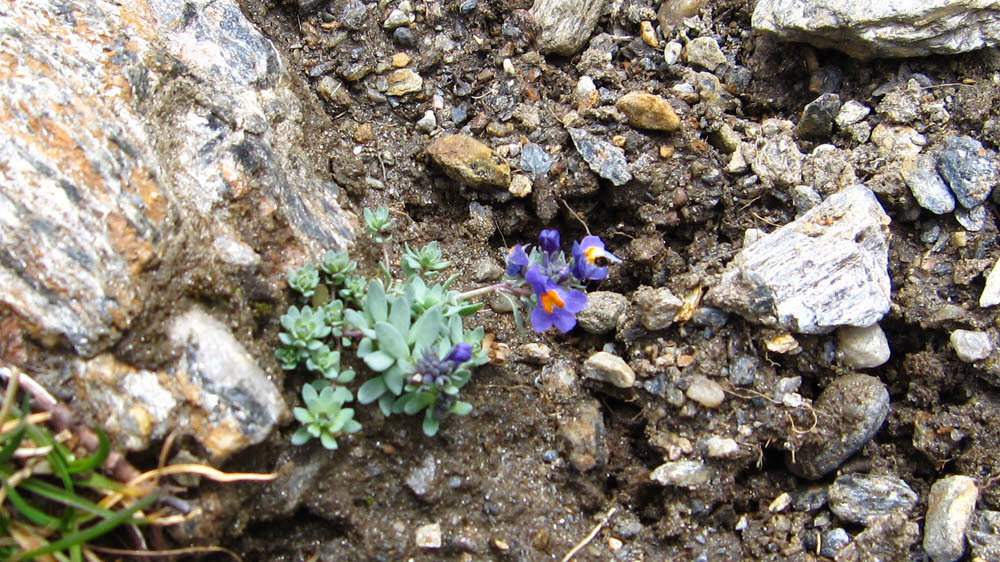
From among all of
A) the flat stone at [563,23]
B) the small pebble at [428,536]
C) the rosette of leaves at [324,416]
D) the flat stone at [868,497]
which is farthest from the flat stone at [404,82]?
the flat stone at [868,497]

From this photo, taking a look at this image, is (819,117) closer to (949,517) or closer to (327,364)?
(949,517)

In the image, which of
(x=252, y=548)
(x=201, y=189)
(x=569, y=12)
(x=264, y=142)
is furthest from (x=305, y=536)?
(x=569, y=12)

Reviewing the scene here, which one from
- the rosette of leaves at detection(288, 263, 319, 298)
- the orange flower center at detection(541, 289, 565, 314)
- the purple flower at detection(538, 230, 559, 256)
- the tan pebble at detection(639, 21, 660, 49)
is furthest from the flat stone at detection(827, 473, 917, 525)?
the tan pebble at detection(639, 21, 660, 49)

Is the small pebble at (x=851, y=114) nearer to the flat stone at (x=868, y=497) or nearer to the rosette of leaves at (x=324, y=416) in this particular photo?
the flat stone at (x=868, y=497)

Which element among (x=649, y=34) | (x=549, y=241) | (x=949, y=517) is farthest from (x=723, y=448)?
(x=649, y=34)

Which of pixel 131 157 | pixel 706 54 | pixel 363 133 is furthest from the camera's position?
pixel 706 54

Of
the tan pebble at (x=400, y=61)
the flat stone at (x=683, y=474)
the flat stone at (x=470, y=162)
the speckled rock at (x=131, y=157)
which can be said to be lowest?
the flat stone at (x=683, y=474)

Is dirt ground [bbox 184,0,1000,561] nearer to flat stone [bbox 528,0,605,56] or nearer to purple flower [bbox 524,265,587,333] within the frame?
flat stone [bbox 528,0,605,56]
